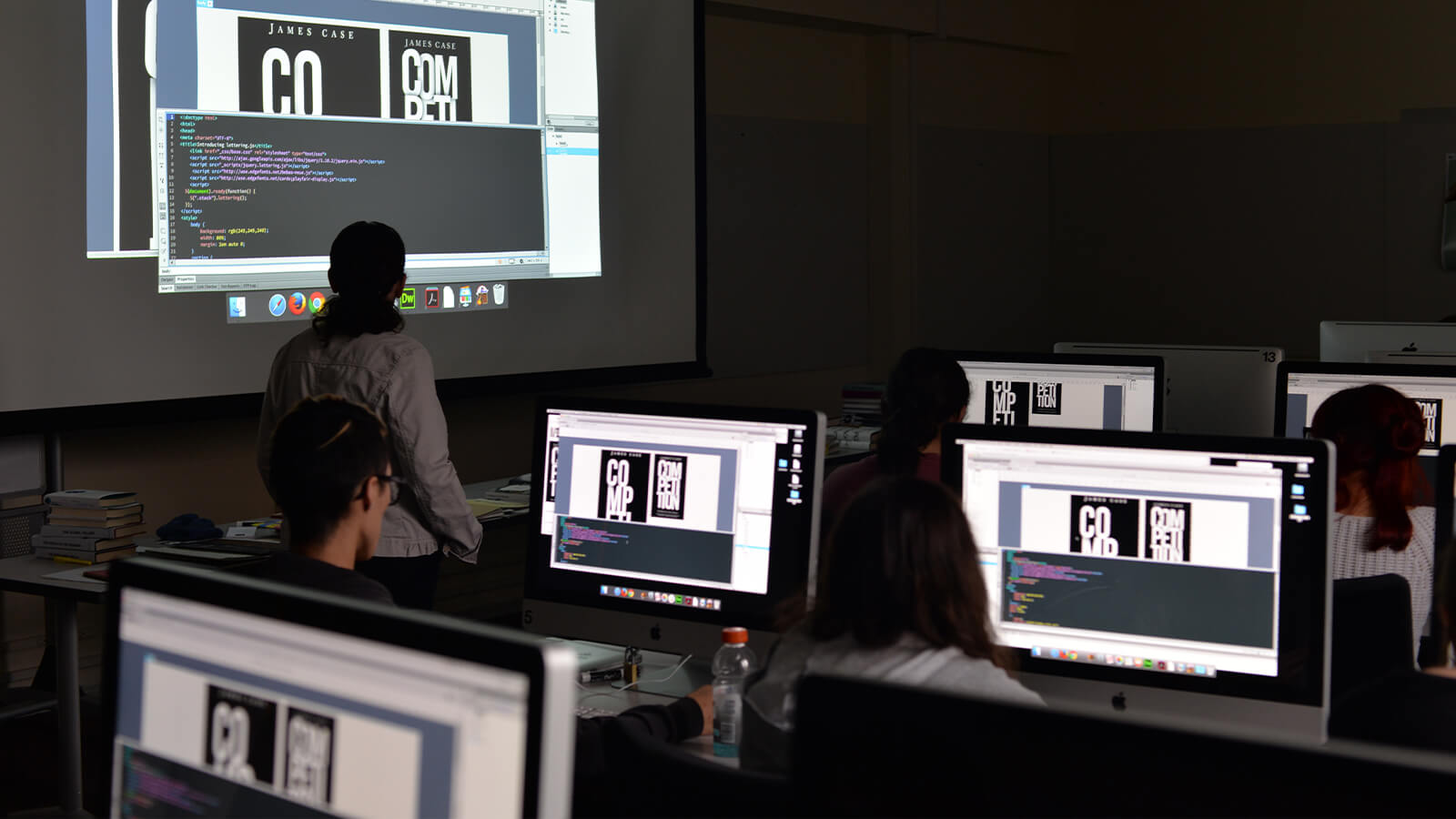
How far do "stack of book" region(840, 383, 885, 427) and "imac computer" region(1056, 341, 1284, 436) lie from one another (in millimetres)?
1472

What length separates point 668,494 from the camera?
2.33 meters

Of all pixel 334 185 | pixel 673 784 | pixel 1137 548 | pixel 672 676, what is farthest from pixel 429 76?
pixel 673 784

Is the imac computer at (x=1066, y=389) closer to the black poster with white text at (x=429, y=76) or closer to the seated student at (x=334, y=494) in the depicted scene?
the black poster with white text at (x=429, y=76)

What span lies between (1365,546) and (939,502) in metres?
1.50

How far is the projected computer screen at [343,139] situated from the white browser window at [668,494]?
6.77 feet

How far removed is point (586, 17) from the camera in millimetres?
5094

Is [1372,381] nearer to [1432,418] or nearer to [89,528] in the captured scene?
[1432,418]

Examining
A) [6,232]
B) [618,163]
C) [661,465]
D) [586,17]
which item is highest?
[586,17]

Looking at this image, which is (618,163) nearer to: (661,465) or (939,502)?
(661,465)

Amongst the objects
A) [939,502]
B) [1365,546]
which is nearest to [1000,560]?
[939,502]

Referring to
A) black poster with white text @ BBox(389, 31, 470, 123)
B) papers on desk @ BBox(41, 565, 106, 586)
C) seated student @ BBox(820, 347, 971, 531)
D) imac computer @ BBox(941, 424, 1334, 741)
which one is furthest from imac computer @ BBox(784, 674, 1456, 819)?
black poster with white text @ BBox(389, 31, 470, 123)

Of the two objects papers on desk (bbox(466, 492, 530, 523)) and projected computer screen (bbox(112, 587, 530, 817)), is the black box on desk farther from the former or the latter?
projected computer screen (bbox(112, 587, 530, 817))

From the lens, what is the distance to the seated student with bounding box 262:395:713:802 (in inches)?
73.2

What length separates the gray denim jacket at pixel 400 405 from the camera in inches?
118
